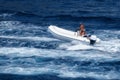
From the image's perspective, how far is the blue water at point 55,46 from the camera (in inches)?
1134

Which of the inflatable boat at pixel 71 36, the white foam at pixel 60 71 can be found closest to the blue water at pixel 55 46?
the white foam at pixel 60 71

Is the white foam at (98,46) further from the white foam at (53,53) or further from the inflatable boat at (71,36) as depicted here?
the white foam at (53,53)

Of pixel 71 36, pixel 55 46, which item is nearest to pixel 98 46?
pixel 71 36

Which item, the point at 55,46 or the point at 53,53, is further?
the point at 55,46

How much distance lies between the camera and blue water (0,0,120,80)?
94.5 feet

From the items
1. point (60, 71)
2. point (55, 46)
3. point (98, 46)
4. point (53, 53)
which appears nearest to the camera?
point (60, 71)

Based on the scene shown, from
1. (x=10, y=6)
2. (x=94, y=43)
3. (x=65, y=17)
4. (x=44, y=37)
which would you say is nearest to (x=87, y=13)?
(x=65, y=17)

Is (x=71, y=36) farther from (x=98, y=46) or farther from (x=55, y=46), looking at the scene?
(x=98, y=46)

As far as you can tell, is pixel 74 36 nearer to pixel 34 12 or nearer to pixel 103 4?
pixel 34 12

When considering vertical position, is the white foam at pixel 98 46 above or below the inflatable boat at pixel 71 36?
below

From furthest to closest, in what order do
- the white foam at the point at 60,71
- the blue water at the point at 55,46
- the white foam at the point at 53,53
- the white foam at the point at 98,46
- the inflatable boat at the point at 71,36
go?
the inflatable boat at the point at 71,36, the white foam at the point at 98,46, the white foam at the point at 53,53, the blue water at the point at 55,46, the white foam at the point at 60,71

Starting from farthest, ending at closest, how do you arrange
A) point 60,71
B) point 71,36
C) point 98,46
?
1. point 71,36
2. point 98,46
3. point 60,71

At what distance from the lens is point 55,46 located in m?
36.1

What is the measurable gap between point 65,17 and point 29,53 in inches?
811
